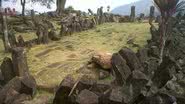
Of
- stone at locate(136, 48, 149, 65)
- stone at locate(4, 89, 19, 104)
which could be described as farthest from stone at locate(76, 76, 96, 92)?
stone at locate(136, 48, 149, 65)

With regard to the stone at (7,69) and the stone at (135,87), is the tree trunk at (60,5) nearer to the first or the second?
the stone at (7,69)

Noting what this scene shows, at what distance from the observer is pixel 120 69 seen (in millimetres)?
9219

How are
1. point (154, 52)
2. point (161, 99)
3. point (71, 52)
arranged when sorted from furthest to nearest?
point (71, 52), point (154, 52), point (161, 99)

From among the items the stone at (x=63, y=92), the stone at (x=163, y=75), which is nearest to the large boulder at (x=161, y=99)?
→ the stone at (x=163, y=75)

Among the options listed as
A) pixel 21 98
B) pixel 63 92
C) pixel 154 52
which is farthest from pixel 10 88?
pixel 154 52

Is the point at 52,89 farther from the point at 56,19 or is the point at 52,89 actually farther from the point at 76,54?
the point at 56,19

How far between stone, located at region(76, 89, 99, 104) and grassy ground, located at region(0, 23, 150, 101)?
8.85 feet

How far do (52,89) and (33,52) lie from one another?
498 centimetres

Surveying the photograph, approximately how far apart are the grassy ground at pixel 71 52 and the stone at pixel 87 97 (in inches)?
106

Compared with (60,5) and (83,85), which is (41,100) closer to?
(83,85)

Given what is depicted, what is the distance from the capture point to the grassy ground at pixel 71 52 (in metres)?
10.6

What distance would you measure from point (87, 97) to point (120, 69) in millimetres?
2511

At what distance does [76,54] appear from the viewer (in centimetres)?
1339

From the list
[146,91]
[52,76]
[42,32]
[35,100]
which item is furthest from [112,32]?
[146,91]
